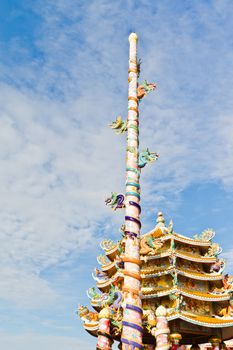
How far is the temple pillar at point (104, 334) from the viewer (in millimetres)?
12227

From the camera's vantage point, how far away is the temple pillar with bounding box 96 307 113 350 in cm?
1223

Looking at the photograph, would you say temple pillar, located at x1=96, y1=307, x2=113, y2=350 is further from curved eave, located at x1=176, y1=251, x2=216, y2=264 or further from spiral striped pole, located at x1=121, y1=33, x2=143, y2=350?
curved eave, located at x1=176, y1=251, x2=216, y2=264

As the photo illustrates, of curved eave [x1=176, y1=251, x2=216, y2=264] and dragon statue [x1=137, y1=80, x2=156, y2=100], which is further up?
dragon statue [x1=137, y1=80, x2=156, y2=100]

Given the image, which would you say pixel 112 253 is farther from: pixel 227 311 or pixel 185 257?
pixel 227 311

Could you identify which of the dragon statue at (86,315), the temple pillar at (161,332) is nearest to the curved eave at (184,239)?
the dragon statue at (86,315)

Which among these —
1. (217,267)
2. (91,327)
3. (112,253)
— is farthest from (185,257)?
(91,327)

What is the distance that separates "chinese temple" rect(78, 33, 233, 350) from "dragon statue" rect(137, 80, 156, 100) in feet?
0.11

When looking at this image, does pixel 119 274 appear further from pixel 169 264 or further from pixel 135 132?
pixel 135 132

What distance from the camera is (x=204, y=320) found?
16.2 m

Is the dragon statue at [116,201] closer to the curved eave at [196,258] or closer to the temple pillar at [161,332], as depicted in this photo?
the temple pillar at [161,332]

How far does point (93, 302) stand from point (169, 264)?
4441 mm

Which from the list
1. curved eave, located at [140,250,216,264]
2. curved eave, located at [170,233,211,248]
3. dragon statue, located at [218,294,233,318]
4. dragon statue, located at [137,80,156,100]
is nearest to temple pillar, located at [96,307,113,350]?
curved eave, located at [140,250,216,264]

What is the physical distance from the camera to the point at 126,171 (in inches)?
581

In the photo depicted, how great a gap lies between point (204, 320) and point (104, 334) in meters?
5.96
